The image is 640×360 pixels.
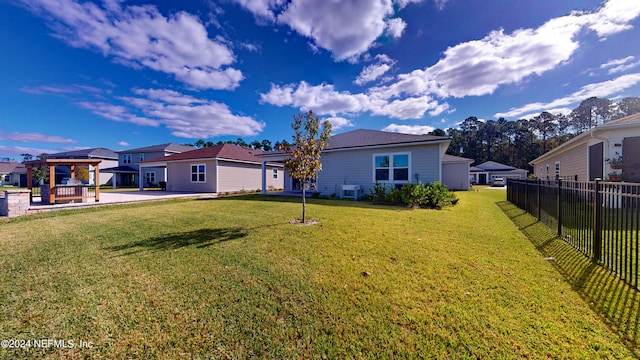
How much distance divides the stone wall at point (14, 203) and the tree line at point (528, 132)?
64.9 meters

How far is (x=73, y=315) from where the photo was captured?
98.7 inches

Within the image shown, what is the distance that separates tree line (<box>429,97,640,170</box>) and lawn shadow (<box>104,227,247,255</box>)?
6220 cm

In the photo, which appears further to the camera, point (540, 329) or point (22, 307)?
point (22, 307)

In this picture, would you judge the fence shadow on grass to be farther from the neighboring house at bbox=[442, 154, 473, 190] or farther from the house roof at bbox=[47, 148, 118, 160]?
the house roof at bbox=[47, 148, 118, 160]

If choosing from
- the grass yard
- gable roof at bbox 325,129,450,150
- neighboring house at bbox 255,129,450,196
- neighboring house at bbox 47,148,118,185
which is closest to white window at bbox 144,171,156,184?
neighboring house at bbox 47,148,118,185

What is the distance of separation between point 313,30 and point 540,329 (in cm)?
1301

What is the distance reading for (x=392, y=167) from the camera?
12.6m

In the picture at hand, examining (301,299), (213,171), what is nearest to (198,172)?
(213,171)

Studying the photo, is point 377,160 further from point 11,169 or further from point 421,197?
point 11,169

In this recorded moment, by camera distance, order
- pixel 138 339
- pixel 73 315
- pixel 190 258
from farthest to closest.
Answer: pixel 190 258 < pixel 73 315 < pixel 138 339

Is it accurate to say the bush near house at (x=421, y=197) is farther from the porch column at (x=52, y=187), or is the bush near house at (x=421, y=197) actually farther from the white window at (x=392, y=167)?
the porch column at (x=52, y=187)

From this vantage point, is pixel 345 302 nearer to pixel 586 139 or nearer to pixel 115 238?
pixel 115 238

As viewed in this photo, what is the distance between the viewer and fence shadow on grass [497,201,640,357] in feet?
7.41

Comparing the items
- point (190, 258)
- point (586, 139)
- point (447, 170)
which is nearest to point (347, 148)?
point (190, 258)
